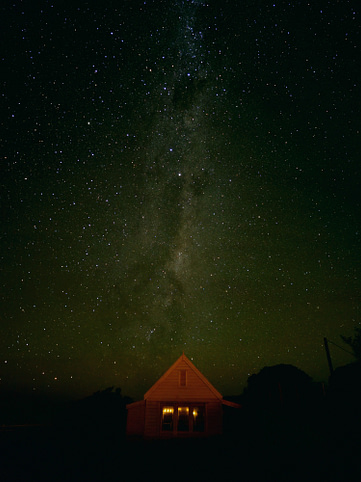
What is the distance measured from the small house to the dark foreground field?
5.42 meters

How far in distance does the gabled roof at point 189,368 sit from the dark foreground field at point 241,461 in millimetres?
5725

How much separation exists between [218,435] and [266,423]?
7294mm

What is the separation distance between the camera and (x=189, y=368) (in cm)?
1978

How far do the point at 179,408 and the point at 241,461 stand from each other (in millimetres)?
10145

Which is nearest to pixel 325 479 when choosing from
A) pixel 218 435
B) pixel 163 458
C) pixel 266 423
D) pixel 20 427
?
pixel 266 423

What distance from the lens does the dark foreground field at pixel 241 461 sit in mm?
8391

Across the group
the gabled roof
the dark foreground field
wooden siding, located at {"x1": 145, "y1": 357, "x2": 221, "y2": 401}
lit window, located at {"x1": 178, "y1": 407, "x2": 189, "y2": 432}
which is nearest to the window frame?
lit window, located at {"x1": 178, "y1": 407, "x2": 189, "y2": 432}

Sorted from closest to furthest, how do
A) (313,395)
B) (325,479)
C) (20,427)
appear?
(325,479) → (20,427) → (313,395)

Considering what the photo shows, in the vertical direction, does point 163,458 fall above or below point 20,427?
above

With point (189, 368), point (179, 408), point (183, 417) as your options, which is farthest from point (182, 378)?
point (183, 417)

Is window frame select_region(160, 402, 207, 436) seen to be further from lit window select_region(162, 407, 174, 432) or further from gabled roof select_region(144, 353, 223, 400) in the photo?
gabled roof select_region(144, 353, 223, 400)

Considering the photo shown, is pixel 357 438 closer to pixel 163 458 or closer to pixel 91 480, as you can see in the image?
pixel 163 458

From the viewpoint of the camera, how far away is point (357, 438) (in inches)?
377

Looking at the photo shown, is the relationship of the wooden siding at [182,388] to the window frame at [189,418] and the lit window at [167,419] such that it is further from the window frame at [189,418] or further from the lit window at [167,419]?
the lit window at [167,419]
